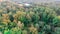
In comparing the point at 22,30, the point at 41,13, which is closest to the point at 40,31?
the point at 22,30

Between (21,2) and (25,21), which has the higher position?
(21,2)

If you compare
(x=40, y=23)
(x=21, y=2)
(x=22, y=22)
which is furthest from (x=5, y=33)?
(x=21, y=2)

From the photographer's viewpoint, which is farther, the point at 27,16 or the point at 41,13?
the point at 41,13

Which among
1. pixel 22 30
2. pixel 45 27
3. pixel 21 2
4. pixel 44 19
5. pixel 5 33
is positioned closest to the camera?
pixel 5 33

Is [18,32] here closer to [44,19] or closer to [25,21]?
[25,21]

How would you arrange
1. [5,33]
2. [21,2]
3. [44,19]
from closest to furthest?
[5,33] → [44,19] → [21,2]

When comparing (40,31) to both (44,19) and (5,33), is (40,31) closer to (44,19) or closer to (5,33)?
(44,19)
